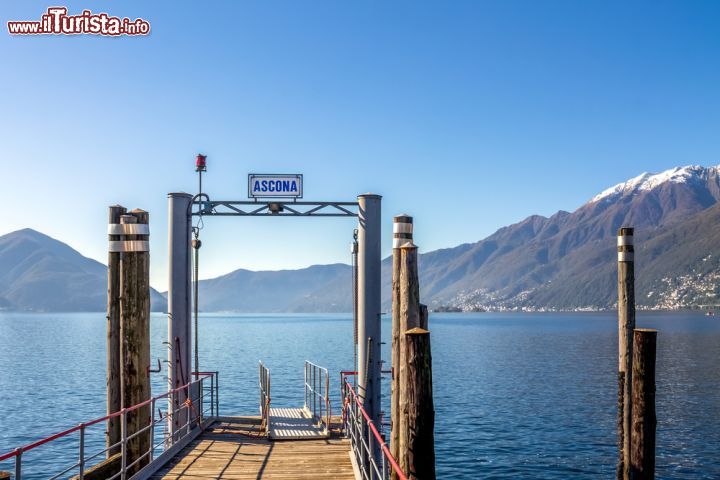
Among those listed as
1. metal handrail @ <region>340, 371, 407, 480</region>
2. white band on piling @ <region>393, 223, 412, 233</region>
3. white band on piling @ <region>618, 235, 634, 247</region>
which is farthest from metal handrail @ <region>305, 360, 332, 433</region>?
white band on piling @ <region>618, 235, 634, 247</region>

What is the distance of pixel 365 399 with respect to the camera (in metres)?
16.0

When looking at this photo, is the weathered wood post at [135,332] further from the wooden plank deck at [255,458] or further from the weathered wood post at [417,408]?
the weathered wood post at [417,408]

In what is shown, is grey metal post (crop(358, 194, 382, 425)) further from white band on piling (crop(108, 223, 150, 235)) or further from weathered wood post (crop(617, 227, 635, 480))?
weathered wood post (crop(617, 227, 635, 480))

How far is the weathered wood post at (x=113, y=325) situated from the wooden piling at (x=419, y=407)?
21.3 ft

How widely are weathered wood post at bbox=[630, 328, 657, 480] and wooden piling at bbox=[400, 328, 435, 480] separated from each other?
6163mm

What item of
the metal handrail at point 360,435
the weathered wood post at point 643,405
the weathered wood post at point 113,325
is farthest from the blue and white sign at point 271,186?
the weathered wood post at point 643,405

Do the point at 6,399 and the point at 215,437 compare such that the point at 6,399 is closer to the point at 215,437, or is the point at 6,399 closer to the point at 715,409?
the point at 215,437

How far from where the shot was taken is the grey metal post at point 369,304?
16016mm

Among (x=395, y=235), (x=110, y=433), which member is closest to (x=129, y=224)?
(x=110, y=433)

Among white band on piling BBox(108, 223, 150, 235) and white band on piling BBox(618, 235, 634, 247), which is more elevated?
white band on piling BBox(108, 223, 150, 235)

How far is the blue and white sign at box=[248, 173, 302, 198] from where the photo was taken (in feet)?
57.3

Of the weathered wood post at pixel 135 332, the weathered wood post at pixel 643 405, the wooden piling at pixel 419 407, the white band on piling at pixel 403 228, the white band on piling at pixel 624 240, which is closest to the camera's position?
the wooden piling at pixel 419 407

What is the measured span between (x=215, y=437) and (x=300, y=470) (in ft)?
13.2

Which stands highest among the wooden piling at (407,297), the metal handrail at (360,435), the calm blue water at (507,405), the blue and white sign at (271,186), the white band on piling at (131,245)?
the blue and white sign at (271,186)
